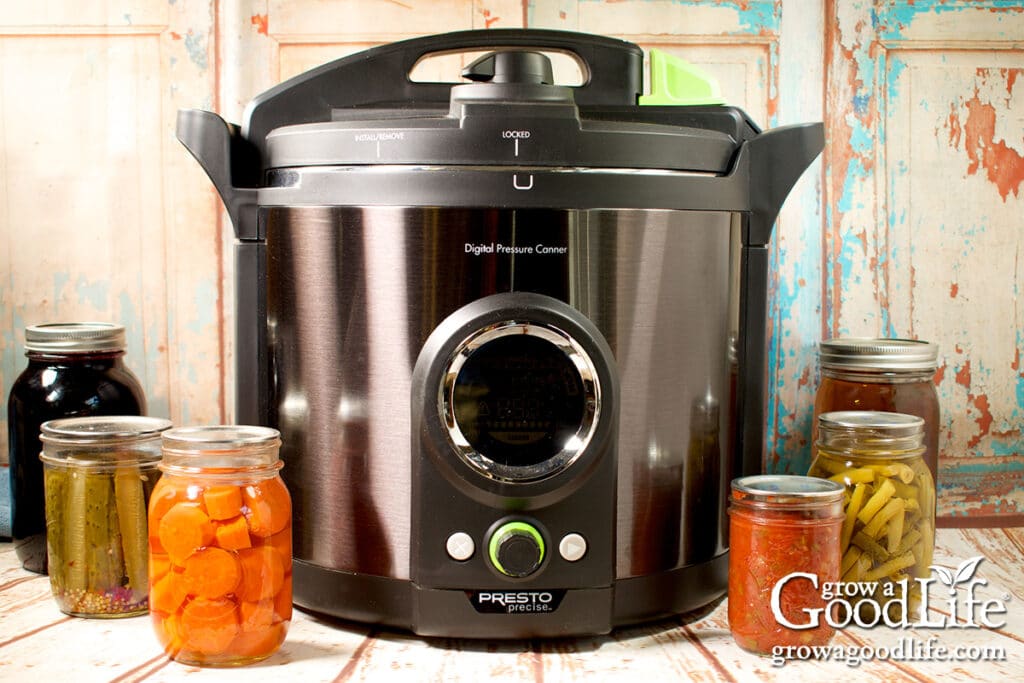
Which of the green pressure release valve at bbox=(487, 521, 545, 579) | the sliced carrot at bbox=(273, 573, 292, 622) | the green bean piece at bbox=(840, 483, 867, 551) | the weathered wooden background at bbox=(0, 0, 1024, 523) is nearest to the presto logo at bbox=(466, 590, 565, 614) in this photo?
the green pressure release valve at bbox=(487, 521, 545, 579)

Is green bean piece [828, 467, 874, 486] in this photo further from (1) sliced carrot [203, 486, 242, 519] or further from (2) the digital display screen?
(1) sliced carrot [203, 486, 242, 519]

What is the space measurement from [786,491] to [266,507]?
0.37 meters

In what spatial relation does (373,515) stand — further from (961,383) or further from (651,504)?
(961,383)

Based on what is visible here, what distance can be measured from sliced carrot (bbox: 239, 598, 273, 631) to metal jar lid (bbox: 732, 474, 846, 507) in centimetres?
34

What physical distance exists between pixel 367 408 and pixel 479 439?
3.5 inches

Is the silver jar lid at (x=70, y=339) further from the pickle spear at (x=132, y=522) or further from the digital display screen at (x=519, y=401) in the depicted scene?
the digital display screen at (x=519, y=401)

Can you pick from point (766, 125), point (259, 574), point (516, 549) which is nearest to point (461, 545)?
point (516, 549)

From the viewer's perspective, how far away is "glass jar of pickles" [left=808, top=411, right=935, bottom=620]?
85 centimetres

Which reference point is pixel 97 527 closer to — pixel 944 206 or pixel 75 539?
pixel 75 539

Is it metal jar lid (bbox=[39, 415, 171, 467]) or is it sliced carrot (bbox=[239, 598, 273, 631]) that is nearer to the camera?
sliced carrot (bbox=[239, 598, 273, 631])

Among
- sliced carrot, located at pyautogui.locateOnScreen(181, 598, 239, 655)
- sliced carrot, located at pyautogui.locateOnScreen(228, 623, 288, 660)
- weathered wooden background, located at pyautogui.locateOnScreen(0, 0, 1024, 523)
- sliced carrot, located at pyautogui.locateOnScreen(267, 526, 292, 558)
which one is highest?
weathered wooden background, located at pyautogui.locateOnScreen(0, 0, 1024, 523)

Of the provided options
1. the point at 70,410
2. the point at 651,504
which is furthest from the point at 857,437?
the point at 70,410

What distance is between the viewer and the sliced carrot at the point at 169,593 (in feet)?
2.52

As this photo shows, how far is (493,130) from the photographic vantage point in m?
0.80
